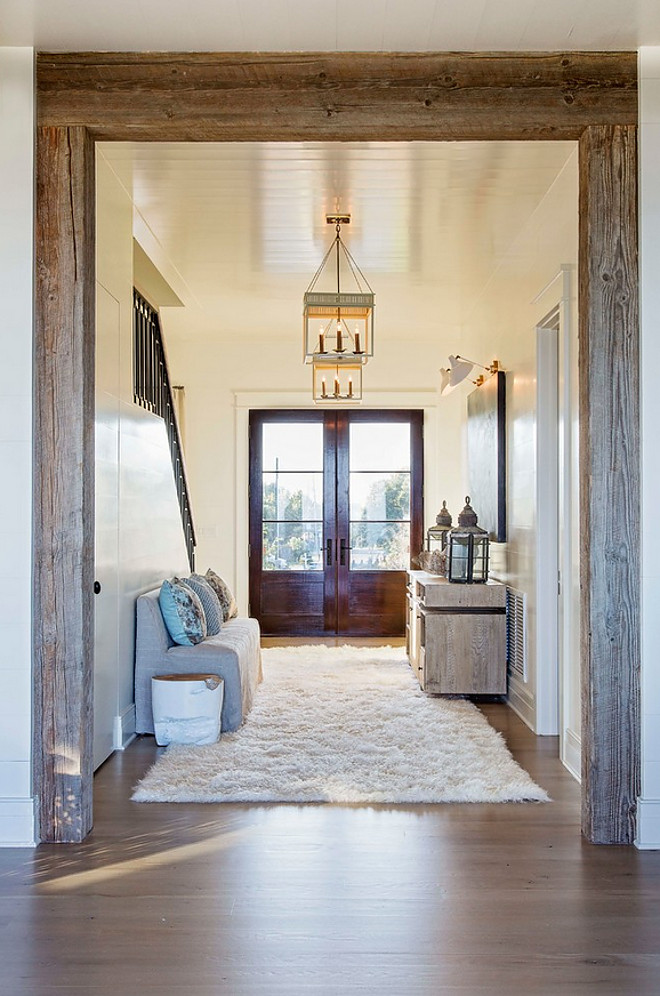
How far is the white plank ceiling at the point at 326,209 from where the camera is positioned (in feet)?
15.2

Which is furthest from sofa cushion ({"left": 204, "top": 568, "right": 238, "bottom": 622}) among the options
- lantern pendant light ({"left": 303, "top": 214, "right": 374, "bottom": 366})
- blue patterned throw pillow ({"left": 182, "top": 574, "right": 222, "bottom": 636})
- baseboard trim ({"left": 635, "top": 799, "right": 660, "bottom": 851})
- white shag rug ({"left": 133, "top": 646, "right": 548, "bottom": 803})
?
baseboard trim ({"left": 635, "top": 799, "right": 660, "bottom": 851})

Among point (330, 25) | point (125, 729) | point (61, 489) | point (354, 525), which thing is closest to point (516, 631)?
point (125, 729)

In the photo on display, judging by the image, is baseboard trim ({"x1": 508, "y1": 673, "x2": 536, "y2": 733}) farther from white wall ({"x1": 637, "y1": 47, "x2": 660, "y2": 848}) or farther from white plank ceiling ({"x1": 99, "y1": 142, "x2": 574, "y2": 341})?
white plank ceiling ({"x1": 99, "y1": 142, "x2": 574, "y2": 341})

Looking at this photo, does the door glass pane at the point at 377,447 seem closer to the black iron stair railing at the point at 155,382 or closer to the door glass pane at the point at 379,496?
the door glass pane at the point at 379,496

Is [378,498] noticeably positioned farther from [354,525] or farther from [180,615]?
[180,615]

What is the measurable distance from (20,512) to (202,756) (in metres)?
1.87

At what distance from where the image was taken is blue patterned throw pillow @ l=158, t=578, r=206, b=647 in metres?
5.38

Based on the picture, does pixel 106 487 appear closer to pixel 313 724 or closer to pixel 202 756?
pixel 202 756

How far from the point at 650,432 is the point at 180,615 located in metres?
2.99

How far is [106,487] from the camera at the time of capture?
466 centimetres

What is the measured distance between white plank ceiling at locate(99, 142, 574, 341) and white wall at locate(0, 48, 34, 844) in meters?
1.11

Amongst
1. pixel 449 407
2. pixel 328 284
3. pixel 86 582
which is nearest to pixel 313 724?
pixel 86 582

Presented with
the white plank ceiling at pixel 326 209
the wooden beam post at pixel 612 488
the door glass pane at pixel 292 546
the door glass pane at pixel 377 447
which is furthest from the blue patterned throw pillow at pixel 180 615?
the door glass pane at pixel 377 447

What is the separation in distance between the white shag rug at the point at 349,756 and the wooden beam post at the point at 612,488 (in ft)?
2.34
